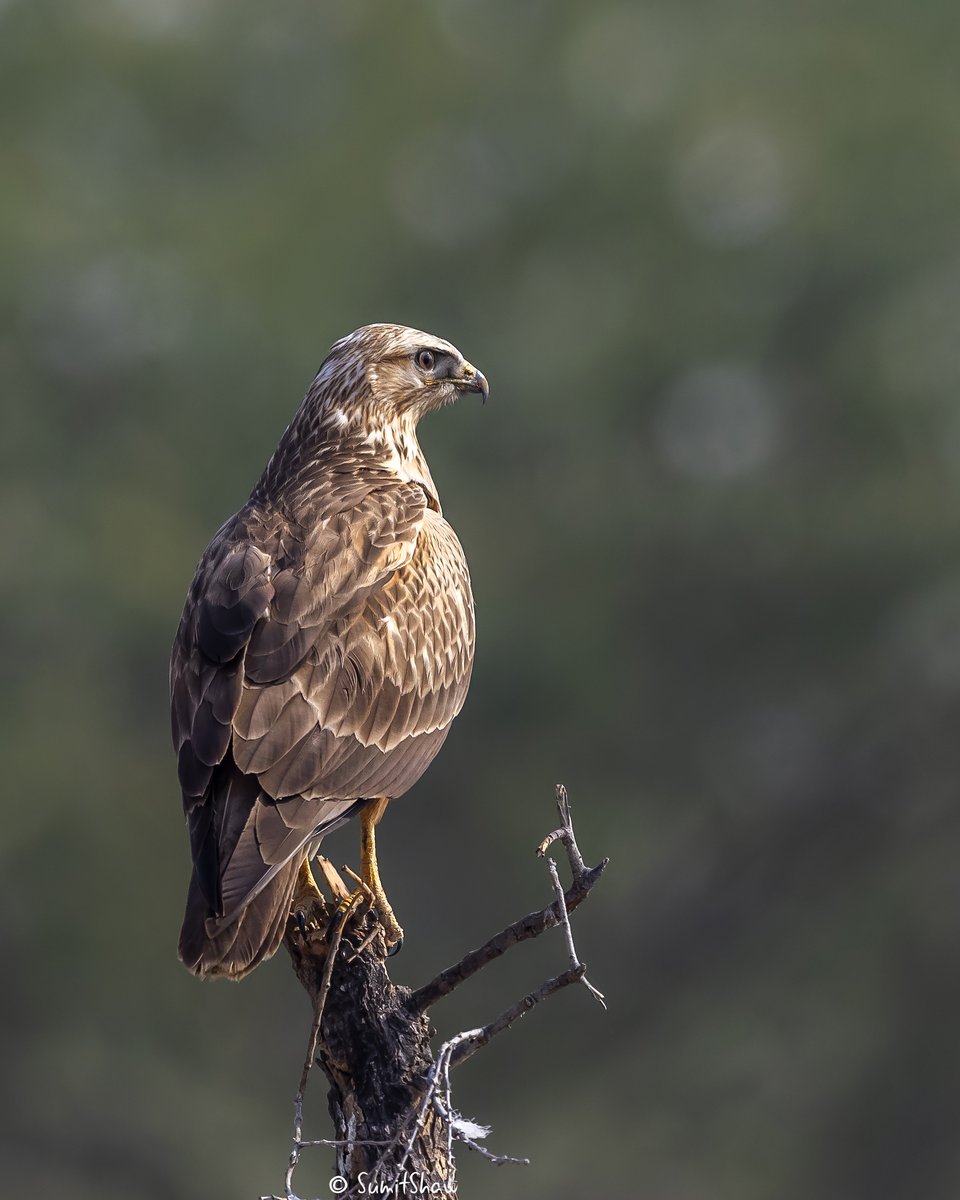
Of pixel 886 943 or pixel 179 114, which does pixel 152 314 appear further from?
pixel 886 943

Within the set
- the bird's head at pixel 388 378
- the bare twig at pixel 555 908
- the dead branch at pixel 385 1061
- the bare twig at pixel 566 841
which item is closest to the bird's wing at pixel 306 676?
the dead branch at pixel 385 1061

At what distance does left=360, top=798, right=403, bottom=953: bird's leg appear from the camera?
5.98m

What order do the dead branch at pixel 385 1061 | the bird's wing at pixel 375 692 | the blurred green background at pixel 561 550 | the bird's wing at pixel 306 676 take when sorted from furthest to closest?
the blurred green background at pixel 561 550 → the bird's wing at pixel 375 692 → the bird's wing at pixel 306 676 → the dead branch at pixel 385 1061

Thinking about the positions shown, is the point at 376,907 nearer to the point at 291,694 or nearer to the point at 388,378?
the point at 291,694

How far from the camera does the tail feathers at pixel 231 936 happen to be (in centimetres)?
525

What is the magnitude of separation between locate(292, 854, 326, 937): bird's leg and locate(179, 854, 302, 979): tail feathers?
0.34 meters

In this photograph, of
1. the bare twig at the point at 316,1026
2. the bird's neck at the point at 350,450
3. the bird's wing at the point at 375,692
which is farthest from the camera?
the bird's neck at the point at 350,450

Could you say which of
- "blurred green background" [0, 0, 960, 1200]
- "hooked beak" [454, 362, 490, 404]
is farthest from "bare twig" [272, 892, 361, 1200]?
"blurred green background" [0, 0, 960, 1200]

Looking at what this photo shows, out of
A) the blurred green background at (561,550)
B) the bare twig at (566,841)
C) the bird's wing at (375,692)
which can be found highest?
the blurred green background at (561,550)

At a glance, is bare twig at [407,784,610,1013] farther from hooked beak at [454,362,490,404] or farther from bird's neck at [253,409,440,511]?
hooked beak at [454,362,490,404]

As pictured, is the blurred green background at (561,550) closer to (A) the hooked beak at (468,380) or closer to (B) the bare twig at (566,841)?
(A) the hooked beak at (468,380)

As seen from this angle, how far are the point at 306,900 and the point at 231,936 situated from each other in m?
0.72

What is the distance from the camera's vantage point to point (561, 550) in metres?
26.0

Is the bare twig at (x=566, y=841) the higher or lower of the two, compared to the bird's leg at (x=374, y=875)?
lower
